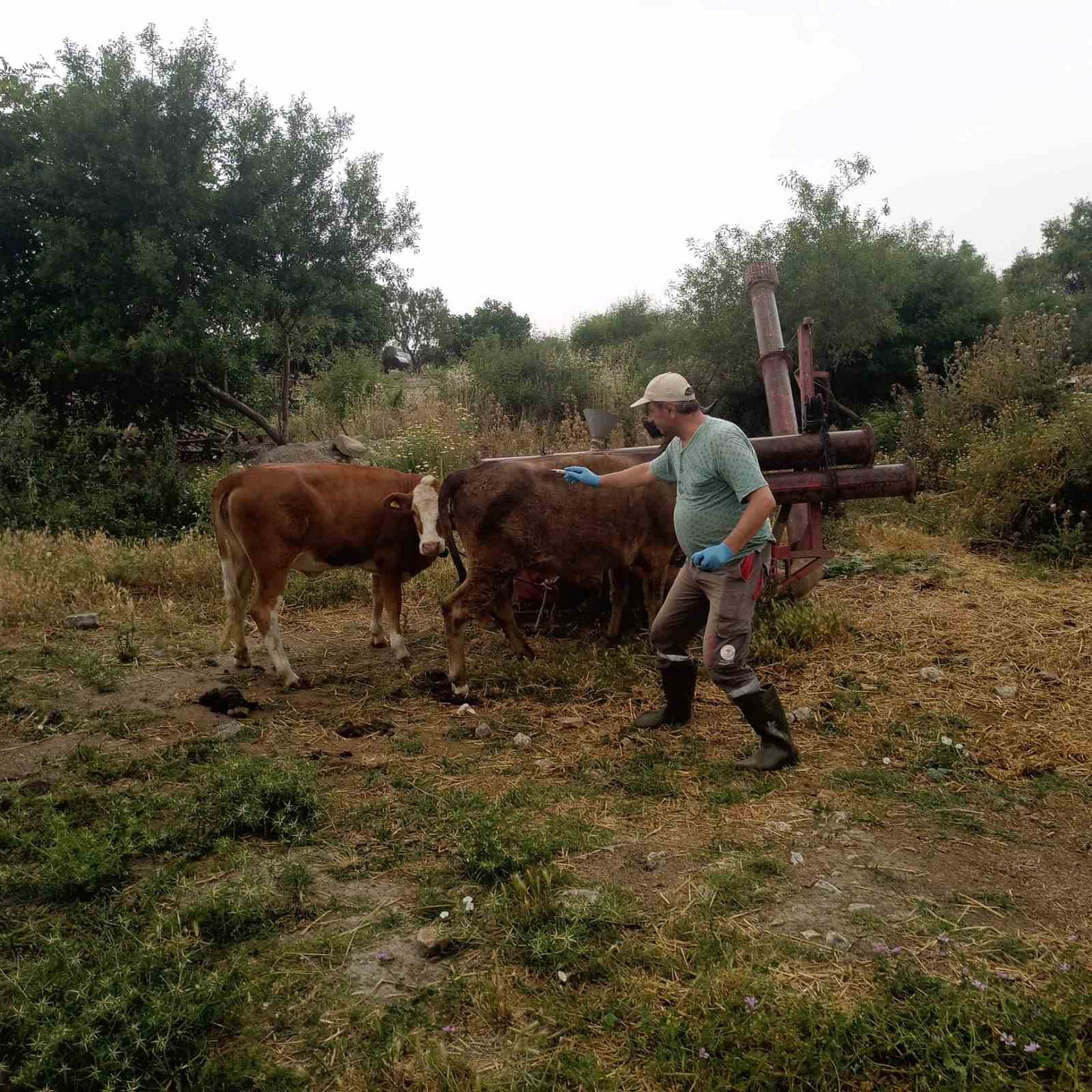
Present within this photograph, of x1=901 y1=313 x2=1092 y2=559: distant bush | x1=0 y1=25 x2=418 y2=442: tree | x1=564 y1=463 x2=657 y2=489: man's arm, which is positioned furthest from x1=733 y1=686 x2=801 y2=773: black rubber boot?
x1=0 y1=25 x2=418 y2=442: tree

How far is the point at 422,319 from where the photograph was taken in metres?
45.9

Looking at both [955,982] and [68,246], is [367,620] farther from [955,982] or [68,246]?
[68,246]

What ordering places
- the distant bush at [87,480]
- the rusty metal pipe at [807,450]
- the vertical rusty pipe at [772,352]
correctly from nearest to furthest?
1. the rusty metal pipe at [807,450]
2. the vertical rusty pipe at [772,352]
3. the distant bush at [87,480]

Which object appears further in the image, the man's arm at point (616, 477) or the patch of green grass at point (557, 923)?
the man's arm at point (616, 477)

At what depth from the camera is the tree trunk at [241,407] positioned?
1429 cm

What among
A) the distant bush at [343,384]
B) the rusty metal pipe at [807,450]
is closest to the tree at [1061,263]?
the distant bush at [343,384]

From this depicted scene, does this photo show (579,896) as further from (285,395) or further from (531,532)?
(285,395)

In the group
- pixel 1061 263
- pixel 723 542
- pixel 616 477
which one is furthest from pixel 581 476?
pixel 1061 263

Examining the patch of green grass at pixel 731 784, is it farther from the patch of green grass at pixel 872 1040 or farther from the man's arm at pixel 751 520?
the patch of green grass at pixel 872 1040

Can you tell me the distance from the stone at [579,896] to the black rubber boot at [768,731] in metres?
A: 1.65

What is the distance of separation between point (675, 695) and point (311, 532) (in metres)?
3.38

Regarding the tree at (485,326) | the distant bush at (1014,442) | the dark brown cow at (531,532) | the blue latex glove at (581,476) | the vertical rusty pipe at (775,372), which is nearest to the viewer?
the blue latex glove at (581,476)

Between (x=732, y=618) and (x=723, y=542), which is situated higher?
(x=723, y=542)

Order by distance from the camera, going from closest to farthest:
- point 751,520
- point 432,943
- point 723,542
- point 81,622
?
1. point 432,943
2. point 751,520
3. point 723,542
4. point 81,622
